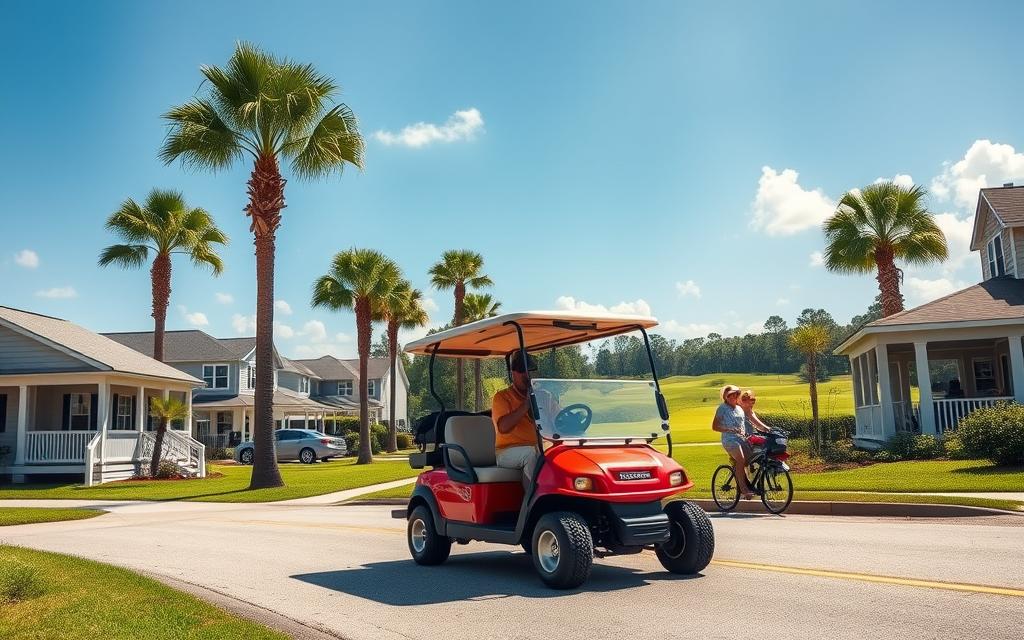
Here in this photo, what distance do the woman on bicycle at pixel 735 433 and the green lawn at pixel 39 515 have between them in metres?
12.3

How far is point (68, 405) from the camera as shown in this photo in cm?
3045

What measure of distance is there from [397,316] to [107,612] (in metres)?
41.2

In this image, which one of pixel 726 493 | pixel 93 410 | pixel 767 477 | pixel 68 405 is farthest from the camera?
pixel 93 410

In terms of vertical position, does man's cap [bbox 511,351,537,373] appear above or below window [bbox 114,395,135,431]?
below

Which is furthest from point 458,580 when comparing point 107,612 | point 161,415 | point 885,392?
point 161,415

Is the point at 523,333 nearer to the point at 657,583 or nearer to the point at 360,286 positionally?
the point at 657,583

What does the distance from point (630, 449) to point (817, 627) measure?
7.86 feet

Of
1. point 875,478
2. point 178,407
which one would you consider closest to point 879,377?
point 875,478

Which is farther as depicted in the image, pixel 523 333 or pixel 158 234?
pixel 158 234

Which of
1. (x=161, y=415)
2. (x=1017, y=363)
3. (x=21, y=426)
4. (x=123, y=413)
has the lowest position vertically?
(x=21, y=426)

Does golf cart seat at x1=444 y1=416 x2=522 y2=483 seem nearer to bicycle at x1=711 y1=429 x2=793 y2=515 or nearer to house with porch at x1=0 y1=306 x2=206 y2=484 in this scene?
bicycle at x1=711 y1=429 x2=793 y2=515

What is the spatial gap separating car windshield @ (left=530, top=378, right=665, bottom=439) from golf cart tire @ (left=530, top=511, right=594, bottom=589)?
800mm

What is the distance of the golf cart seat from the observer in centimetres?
803

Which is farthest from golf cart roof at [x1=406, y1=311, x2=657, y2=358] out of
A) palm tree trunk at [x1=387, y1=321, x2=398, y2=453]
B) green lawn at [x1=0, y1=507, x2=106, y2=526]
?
palm tree trunk at [x1=387, y1=321, x2=398, y2=453]
